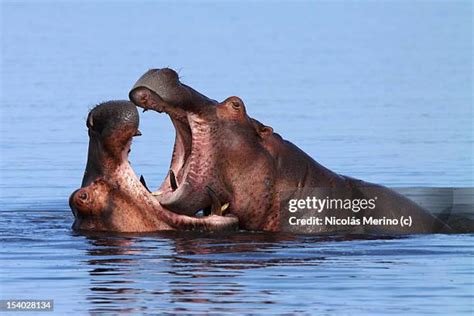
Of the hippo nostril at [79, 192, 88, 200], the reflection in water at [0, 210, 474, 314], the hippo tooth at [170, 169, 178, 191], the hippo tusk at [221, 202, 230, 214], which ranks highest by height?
the hippo tooth at [170, 169, 178, 191]

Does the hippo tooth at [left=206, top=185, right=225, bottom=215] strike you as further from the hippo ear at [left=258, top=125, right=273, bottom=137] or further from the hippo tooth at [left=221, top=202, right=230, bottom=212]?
the hippo ear at [left=258, top=125, right=273, bottom=137]

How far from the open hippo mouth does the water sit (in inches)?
14.5

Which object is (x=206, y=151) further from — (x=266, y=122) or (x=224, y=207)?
(x=266, y=122)

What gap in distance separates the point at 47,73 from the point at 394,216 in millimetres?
21519

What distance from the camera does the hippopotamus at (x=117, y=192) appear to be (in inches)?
576

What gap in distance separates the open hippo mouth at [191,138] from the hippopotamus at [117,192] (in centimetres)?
14

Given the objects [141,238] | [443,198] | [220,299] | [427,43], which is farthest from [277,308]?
[427,43]

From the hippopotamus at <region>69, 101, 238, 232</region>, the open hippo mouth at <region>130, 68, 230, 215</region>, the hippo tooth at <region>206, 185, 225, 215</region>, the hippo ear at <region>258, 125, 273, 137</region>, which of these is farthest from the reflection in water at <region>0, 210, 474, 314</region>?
the hippo ear at <region>258, 125, 273, 137</region>

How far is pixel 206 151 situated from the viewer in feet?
49.3

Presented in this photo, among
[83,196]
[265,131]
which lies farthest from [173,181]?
[265,131]

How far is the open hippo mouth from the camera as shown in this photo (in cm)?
1486

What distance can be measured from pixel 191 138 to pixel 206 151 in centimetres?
31

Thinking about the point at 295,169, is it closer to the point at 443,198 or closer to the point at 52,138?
the point at 443,198

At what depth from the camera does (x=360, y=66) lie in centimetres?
3847
